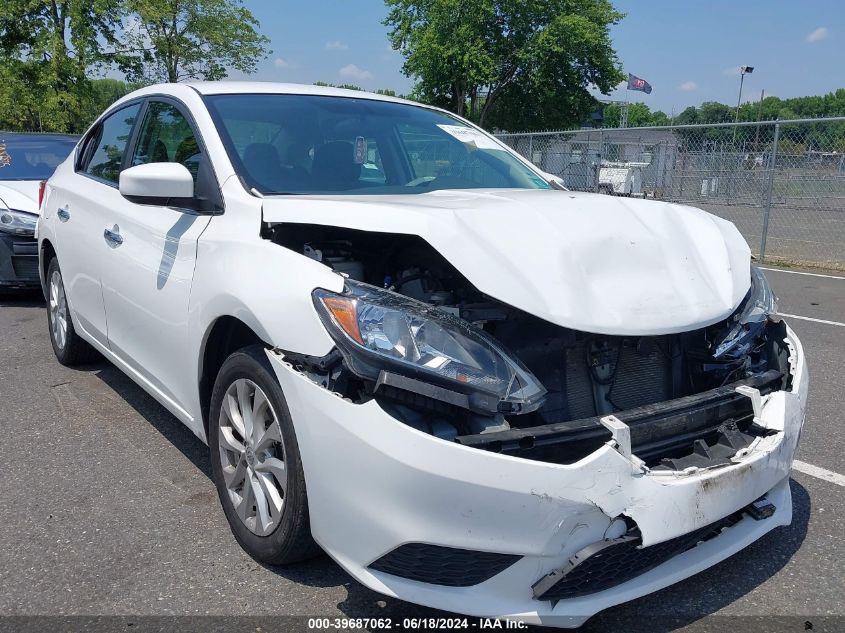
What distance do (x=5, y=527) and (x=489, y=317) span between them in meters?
2.11

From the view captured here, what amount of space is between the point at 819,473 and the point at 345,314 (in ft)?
8.33

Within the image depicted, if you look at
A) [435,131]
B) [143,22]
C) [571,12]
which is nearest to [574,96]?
[571,12]

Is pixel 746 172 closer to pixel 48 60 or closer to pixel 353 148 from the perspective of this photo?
pixel 353 148

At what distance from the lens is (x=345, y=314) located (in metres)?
2.08

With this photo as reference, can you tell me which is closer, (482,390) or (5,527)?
(482,390)

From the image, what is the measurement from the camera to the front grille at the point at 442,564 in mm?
1979

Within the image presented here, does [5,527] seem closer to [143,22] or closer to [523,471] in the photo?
[523,471]

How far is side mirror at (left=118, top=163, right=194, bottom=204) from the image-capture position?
9.25 ft

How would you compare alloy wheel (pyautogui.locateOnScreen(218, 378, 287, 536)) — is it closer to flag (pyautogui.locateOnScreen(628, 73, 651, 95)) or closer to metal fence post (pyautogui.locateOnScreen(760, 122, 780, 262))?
metal fence post (pyautogui.locateOnScreen(760, 122, 780, 262))

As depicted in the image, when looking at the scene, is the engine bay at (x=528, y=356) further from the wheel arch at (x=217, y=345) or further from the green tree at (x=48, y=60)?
the green tree at (x=48, y=60)

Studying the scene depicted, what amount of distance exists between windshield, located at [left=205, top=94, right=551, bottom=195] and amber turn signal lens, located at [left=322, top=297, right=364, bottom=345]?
0.87 metres

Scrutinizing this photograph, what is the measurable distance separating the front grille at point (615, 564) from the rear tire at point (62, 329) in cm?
369

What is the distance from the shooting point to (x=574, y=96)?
36.6 meters

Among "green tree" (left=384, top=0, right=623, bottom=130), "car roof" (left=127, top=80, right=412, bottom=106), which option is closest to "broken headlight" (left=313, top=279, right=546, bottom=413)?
"car roof" (left=127, top=80, right=412, bottom=106)
